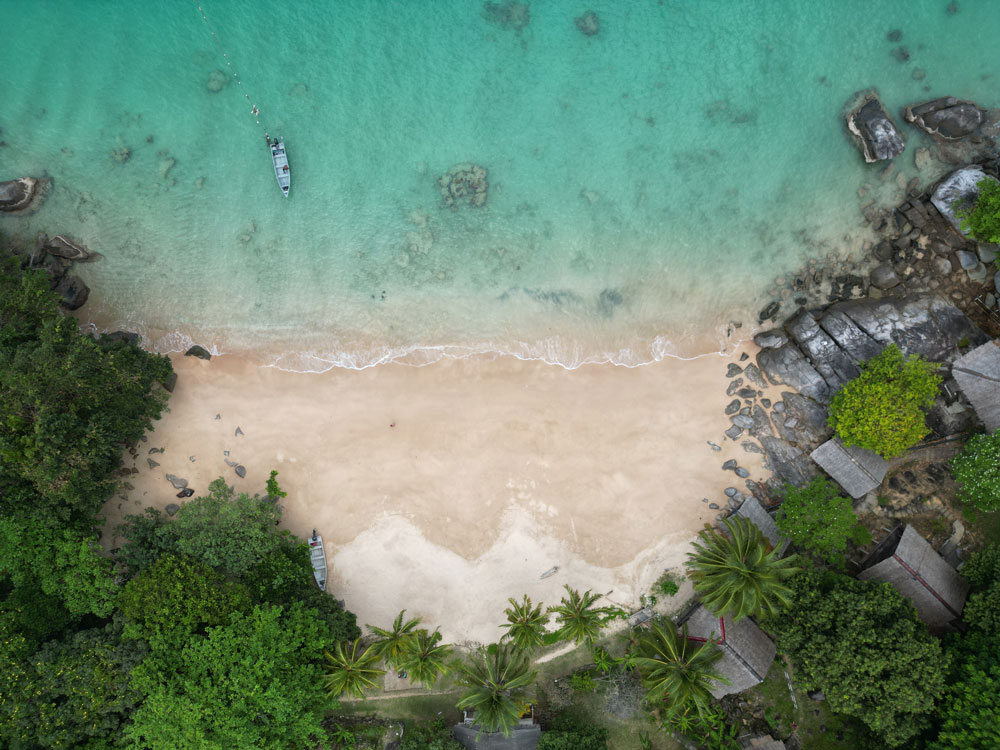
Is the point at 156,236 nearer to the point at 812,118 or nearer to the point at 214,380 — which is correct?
the point at 214,380

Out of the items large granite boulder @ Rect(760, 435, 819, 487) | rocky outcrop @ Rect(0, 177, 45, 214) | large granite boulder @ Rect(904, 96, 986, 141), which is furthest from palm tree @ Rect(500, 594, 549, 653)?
rocky outcrop @ Rect(0, 177, 45, 214)

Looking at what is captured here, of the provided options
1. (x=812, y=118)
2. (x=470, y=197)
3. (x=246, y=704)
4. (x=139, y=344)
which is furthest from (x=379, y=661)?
(x=812, y=118)

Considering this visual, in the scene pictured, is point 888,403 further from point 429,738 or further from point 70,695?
point 70,695

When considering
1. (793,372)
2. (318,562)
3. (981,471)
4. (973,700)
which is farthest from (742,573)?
(318,562)

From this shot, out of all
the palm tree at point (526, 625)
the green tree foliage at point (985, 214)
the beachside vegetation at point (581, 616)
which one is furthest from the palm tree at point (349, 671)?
the green tree foliage at point (985, 214)

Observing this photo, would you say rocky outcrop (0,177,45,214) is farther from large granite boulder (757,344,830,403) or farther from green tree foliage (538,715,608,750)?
large granite boulder (757,344,830,403)
